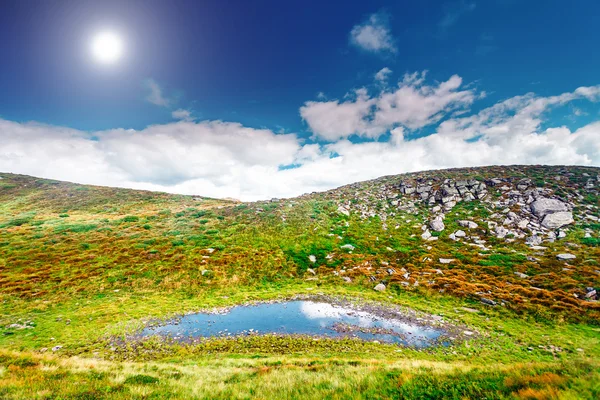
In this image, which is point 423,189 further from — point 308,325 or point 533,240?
point 308,325

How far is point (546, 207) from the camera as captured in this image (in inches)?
1544

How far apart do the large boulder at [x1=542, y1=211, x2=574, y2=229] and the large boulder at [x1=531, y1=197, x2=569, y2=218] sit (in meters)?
0.83

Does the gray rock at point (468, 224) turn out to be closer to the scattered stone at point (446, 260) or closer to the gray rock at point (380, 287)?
the scattered stone at point (446, 260)

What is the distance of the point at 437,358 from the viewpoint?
1414 centimetres

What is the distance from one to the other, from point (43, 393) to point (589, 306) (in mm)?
34951

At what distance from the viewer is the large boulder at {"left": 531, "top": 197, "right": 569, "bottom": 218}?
1513 inches

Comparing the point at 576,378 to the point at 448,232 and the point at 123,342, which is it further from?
the point at 448,232

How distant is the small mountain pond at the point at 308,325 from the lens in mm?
16953

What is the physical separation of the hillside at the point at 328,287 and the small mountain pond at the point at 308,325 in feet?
3.82

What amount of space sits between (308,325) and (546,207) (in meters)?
47.8

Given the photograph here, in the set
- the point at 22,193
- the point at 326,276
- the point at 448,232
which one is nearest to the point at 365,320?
the point at 326,276

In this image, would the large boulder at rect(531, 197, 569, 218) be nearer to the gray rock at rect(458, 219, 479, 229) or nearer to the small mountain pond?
the gray rock at rect(458, 219, 479, 229)

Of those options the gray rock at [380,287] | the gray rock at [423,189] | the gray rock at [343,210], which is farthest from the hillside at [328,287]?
the gray rock at [343,210]

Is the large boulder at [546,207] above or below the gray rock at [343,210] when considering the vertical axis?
above
